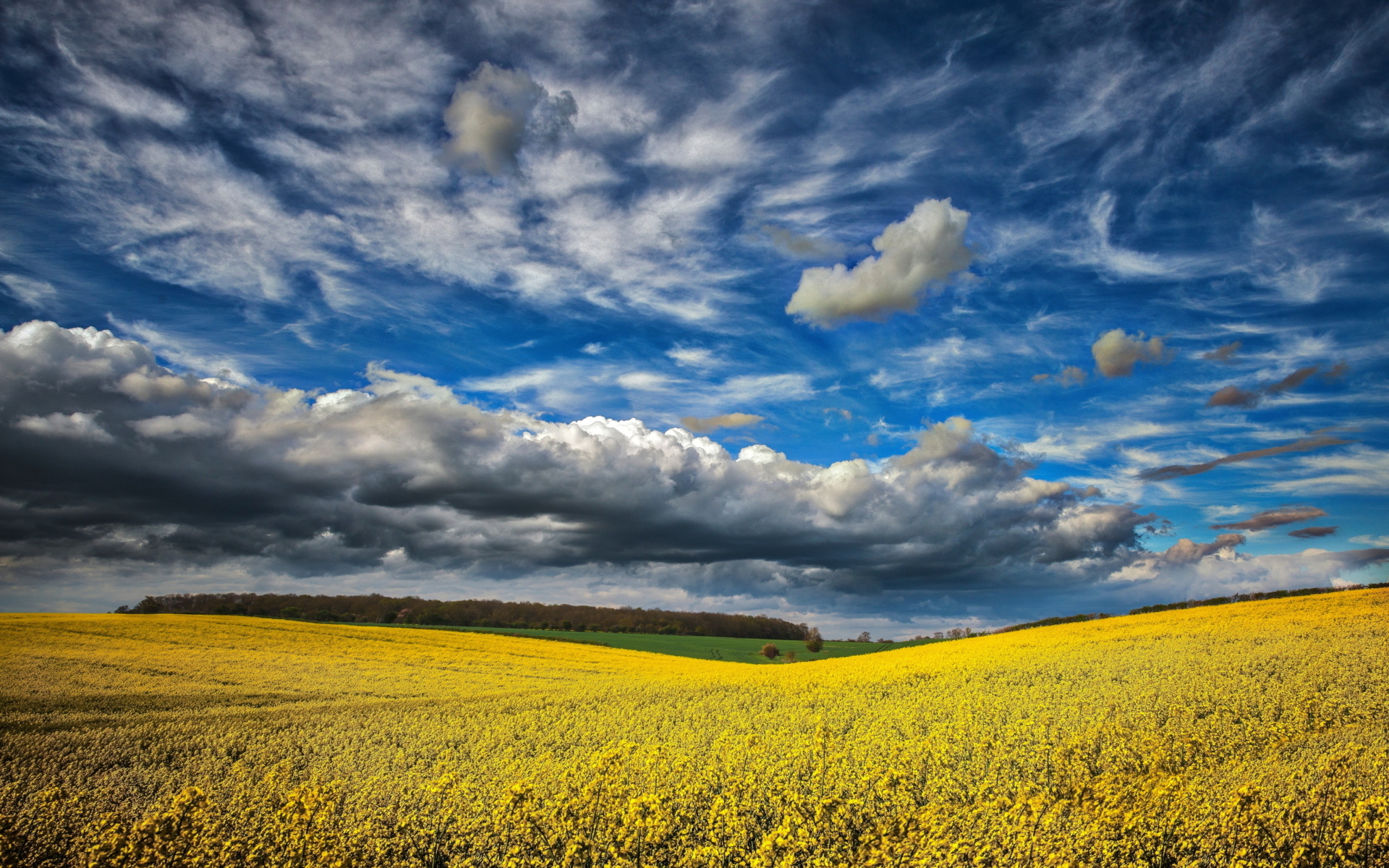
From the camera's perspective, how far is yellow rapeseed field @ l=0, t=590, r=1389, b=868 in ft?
22.0

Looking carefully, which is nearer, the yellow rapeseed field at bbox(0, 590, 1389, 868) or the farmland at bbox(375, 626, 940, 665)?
the yellow rapeseed field at bbox(0, 590, 1389, 868)

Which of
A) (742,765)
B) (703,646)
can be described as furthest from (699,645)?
(742,765)

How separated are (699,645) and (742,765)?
60102mm

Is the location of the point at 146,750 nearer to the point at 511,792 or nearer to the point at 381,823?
the point at 381,823

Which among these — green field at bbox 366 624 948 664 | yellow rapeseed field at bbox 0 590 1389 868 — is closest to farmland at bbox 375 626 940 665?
green field at bbox 366 624 948 664

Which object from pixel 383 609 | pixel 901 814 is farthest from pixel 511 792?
pixel 383 609

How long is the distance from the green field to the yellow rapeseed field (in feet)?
119

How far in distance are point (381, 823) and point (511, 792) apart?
72.4 inches

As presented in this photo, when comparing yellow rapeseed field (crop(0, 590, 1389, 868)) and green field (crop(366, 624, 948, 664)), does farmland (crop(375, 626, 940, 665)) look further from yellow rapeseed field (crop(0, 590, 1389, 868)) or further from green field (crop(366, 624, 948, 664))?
yellow rapeseed field (crop(0, 590, 1389, 868))

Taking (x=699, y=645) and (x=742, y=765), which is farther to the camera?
(x=699, y=645)

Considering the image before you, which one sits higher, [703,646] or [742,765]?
[742,765]

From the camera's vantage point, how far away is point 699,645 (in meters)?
67.4

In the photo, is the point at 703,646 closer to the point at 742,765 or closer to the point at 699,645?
the point at 699,645

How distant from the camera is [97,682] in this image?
1950 cm
